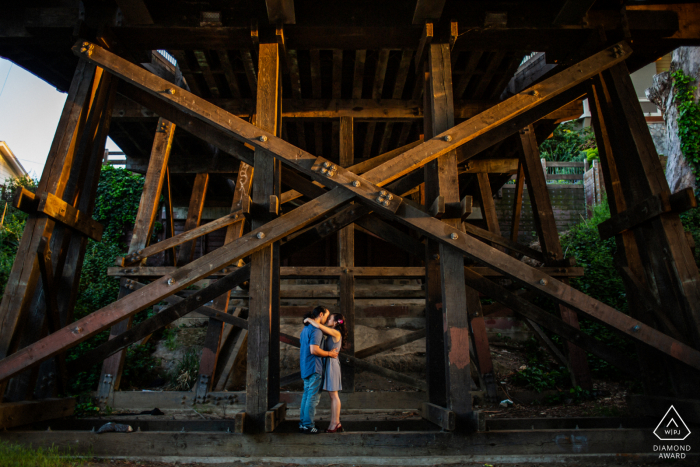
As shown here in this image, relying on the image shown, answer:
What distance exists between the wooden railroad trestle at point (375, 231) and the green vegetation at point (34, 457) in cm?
59

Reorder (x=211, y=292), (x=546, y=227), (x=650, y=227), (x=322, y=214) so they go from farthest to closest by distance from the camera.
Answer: (x=546, y=227)
(x=211, y=292)
(x=650, y=227)
(x=322, y=214)

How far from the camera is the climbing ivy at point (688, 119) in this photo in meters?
10.6

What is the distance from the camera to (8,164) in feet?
73.8

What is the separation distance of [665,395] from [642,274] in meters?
1.14

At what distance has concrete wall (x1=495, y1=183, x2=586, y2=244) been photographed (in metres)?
13.5

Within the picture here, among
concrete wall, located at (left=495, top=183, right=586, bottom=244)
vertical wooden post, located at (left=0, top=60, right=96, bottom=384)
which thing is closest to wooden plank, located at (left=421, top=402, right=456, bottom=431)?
vertical wooden post, located at (left=0, top=60, right=96, bottom=384)

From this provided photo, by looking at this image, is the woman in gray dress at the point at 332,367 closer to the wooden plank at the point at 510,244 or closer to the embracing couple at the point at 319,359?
the embracing couple at the point at 319,359

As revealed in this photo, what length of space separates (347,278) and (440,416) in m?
3.25

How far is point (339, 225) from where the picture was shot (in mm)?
4695

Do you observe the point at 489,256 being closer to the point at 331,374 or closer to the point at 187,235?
the point at 331,374

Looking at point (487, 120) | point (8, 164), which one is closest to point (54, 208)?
point (487, 120)

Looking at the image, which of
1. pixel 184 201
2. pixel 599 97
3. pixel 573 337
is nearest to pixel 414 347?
pixel 573 337

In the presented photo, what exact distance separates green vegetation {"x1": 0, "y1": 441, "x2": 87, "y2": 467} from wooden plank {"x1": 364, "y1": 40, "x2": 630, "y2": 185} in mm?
2951

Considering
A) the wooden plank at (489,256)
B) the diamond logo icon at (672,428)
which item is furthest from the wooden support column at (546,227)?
the wooden plank at (489,256)
